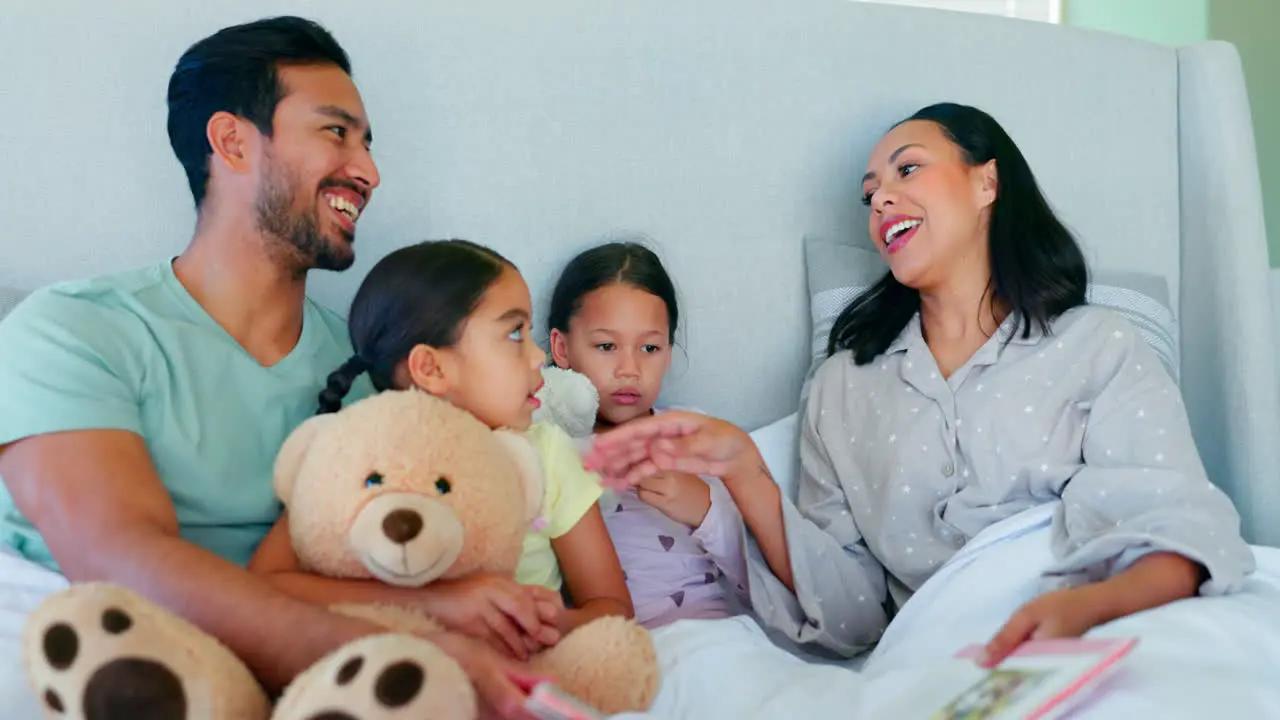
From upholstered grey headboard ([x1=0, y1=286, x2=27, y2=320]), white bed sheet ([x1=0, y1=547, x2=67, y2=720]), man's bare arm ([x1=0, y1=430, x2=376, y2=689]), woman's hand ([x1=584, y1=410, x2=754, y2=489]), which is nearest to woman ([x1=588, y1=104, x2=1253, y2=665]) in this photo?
woman's hand ([x1=584, y1=410, x2=754, y2=489])

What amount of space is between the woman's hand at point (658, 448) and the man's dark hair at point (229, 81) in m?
0.52

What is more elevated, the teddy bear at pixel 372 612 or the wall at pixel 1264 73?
the wall at pixel 1264 73

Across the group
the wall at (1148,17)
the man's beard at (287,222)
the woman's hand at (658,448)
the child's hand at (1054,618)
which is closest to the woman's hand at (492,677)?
the woman's hand at (658,448)

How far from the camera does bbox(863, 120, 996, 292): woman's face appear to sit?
1.33 metres

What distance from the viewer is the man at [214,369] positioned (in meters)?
0.83

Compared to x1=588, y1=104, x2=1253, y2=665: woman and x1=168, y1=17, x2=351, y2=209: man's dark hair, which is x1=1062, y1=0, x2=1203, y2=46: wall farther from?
x1=168, y1=17, x2=351, y2=209: man's dark hair

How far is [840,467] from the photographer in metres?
1.33

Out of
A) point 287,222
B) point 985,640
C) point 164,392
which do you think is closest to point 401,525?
point 164,392

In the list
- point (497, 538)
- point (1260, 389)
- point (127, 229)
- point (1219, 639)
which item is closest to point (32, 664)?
point (497, 538)

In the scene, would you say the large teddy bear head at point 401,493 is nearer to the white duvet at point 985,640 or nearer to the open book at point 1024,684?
the white duvet at point 985,640

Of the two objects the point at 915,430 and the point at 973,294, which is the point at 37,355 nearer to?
the point at 915,430

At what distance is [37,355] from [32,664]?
0.38 m

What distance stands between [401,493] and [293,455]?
0.15m

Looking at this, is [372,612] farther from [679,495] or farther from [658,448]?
[679,495]
